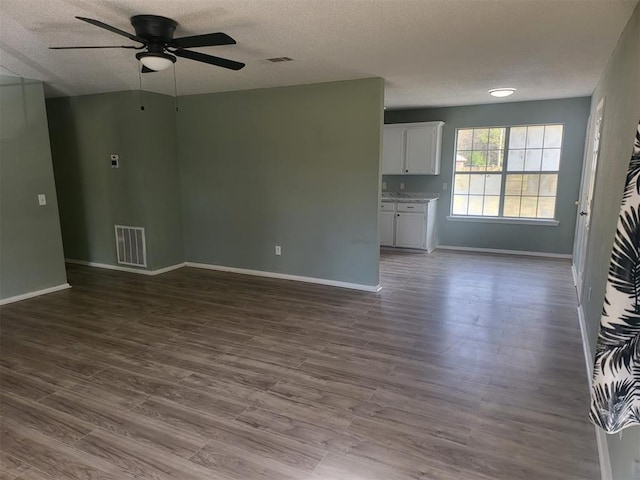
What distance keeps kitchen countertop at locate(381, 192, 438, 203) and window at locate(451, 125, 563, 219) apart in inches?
18.6


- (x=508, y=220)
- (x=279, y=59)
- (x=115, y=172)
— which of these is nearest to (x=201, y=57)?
(x=279, y=59)

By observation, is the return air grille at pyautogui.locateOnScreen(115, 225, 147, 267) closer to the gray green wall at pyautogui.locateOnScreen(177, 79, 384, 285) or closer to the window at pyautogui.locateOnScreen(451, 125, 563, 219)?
the gray green wall at pyautogui.locateOnScreen(177, 79, 384, 285)

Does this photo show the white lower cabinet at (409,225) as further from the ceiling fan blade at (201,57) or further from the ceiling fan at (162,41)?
the ceiling fan at (162,41)

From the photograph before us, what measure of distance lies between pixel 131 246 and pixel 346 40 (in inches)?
161

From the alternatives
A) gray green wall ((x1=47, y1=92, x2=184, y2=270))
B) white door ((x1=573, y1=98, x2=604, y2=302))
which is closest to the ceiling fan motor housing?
gray green wall ((x1=47, y1=92, x2=184, y2=270))

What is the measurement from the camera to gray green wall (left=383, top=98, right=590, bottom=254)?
5.90 m

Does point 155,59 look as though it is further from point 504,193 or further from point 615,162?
point 504,193

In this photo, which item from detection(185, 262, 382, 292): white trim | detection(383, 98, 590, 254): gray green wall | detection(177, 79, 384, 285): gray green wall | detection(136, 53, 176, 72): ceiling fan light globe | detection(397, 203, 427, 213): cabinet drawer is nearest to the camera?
detection(136, 53, 176, 72): ceiling fan light globe

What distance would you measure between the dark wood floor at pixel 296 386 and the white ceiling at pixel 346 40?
7.73ft

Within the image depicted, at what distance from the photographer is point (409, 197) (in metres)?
7.02

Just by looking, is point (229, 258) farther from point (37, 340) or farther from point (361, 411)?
point (361, 411)

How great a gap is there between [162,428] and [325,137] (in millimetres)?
3439

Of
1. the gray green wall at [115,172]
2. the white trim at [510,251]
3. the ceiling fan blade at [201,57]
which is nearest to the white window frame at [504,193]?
the white trim at [510,251]

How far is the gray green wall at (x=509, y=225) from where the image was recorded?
5.90 m
